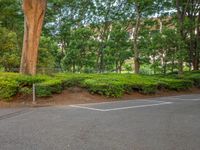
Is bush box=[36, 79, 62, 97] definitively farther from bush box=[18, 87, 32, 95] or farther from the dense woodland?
the dense woodland

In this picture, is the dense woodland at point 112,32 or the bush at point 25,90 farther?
the dense woodland at point 112,32

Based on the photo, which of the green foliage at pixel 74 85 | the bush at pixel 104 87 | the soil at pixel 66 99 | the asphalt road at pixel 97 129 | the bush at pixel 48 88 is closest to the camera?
the asphalt road at pixel 97 129

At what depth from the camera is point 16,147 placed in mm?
6043

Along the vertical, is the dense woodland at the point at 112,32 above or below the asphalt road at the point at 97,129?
above

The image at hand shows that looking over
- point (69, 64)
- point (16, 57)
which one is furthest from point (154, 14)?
point (16, 57)

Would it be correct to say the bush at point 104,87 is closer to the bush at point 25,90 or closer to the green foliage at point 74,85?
the green foliage at point 74,85

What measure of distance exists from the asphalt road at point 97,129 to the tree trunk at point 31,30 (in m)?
4.13

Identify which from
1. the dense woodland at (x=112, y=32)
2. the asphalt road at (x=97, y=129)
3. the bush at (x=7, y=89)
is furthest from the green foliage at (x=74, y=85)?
the dense woodland at (x=112, y=32)

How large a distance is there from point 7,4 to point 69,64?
9693mm

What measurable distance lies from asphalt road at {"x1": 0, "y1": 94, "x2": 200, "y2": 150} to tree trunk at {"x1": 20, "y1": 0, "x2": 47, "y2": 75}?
413 cm

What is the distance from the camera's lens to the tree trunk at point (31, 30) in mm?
14523

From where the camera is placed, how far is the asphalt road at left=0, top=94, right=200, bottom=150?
250 inches

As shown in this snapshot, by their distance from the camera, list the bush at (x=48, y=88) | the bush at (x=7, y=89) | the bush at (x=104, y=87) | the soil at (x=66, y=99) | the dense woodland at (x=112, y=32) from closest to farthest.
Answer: the soil at (x=66, y=99) → the bush at (x=7, y=89) → the bush at (x=48, y=88) → the bush at (x=104, y=87) → the dense woodland at (x=112, y=32)

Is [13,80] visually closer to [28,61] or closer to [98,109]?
[28,61]
